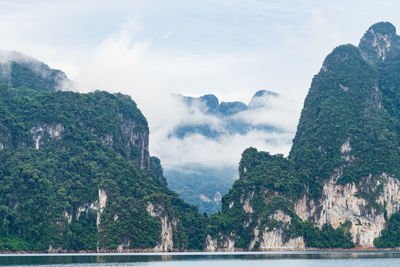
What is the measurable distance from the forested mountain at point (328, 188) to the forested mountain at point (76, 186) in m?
13.3

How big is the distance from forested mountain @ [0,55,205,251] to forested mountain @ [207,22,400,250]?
13315 mm

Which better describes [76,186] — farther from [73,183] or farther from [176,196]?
[176,196]

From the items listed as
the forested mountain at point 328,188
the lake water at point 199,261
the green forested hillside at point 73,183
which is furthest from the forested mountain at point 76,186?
the lake water at point 199,261

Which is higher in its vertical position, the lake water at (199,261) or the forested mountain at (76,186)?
the forested mountain at (76,186)

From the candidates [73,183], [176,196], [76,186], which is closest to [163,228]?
[76,186]

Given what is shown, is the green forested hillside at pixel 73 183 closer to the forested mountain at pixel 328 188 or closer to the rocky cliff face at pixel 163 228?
the rocky cliff face at pixel 163 228

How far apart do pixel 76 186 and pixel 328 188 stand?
57.1 m

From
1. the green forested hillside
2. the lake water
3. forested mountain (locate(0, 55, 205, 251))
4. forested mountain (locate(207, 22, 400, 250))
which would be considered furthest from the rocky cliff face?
the lake water

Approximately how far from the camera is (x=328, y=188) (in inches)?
5930

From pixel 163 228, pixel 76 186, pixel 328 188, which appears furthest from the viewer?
pixel 328 188

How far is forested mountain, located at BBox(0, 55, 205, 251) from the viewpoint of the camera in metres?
128

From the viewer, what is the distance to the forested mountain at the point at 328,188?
14250 centimetres

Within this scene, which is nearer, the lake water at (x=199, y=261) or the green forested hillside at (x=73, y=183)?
the lake water at (x=199, y=261)

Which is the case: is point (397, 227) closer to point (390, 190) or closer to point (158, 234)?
point (390, 190)
